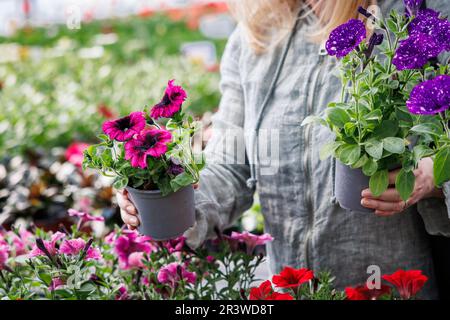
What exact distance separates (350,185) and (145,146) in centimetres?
37

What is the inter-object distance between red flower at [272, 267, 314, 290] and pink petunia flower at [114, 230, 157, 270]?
0.37 meters

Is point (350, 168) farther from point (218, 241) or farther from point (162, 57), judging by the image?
point (162, 57)

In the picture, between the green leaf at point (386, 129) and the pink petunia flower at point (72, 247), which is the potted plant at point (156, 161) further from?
the green leaf at point (386, 129)

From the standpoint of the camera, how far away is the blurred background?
2.49 meters

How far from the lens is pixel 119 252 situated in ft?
4.64

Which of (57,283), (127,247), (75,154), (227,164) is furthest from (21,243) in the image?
(75,154)

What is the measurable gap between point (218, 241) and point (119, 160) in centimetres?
41

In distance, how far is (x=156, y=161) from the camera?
1.11 metres

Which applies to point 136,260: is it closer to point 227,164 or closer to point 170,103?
point 227,164

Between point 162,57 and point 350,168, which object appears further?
point 162,57

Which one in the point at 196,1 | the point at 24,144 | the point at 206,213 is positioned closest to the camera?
the point at 206,213
